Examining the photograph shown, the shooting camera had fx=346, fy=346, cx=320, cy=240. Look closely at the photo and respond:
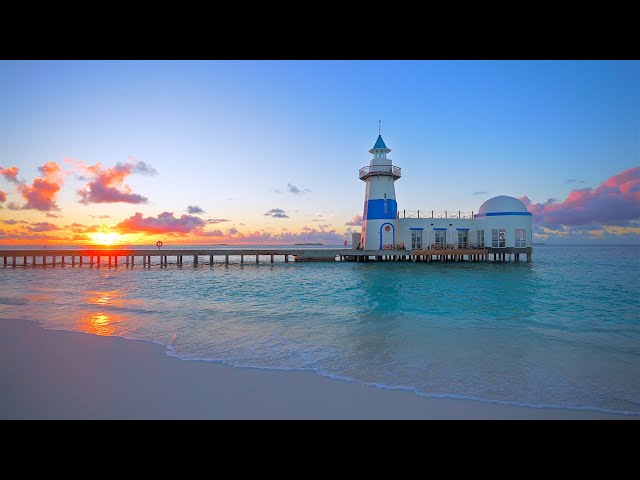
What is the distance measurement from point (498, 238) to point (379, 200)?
1168cm

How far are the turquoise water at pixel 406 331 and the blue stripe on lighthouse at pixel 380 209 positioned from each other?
15706mm

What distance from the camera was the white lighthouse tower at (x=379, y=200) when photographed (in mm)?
31891

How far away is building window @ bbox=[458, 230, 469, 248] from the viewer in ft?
109

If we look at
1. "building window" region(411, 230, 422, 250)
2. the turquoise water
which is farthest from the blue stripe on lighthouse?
the turquoise water

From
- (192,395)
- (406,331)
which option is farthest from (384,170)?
(192,395)

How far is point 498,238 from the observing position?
106 feet

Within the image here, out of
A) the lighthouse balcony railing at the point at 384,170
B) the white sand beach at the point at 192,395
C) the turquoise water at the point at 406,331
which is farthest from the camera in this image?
the lighthouse balcony railing at the point at 384,170

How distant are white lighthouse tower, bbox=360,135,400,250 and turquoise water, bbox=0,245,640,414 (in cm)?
1563

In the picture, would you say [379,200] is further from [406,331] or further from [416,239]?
[406,331]

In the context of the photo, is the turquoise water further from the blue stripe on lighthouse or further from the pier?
the blue stripe on lighthouse

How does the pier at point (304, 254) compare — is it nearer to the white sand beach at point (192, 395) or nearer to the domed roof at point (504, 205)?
the domed roof at point (504, 205)

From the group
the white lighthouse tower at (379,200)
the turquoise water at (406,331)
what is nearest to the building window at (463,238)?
the white lighthouse tower at (379,200)
